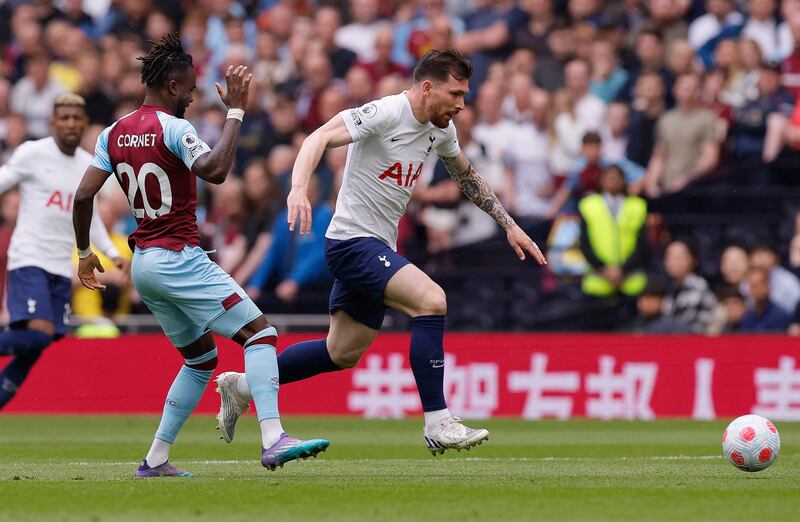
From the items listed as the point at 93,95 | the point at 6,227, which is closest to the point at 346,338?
the point at 6,227

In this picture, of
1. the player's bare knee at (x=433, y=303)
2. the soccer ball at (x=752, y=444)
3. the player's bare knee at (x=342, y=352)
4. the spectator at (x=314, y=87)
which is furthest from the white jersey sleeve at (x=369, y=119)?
the spectator at (x=314, y=87)

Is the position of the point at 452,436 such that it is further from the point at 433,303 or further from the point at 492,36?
the point at 492,36

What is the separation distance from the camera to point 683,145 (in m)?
18.0

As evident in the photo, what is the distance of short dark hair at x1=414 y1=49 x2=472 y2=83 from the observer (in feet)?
31.1

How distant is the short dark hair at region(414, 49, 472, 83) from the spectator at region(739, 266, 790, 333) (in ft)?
26.9

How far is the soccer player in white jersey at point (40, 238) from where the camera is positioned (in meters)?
13.0

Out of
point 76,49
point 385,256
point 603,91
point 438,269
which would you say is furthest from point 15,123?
point 385,256

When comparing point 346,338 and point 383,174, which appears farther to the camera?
point 346,338

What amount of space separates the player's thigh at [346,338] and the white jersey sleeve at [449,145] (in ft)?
4.21

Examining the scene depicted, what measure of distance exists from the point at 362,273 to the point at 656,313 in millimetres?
8475

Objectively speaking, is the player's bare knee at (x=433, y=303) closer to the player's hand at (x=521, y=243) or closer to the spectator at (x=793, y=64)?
the player's hand at (x=521, y=243)

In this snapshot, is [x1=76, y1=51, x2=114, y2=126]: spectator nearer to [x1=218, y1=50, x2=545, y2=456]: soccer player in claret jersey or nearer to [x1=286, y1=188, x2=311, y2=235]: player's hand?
[x1=218, y1=50, x2=545, y2=456]: soccer player in claret jersey

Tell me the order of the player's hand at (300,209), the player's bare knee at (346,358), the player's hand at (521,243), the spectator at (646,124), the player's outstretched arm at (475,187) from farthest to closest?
1. the spectator at (646,124)
2. the player's outstretched arm at (475,187)
3. the player's bare knee at (346,358)
4. the player's hand at (521,243)
5. the player's hand at (300,209)

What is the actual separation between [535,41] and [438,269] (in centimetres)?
387
